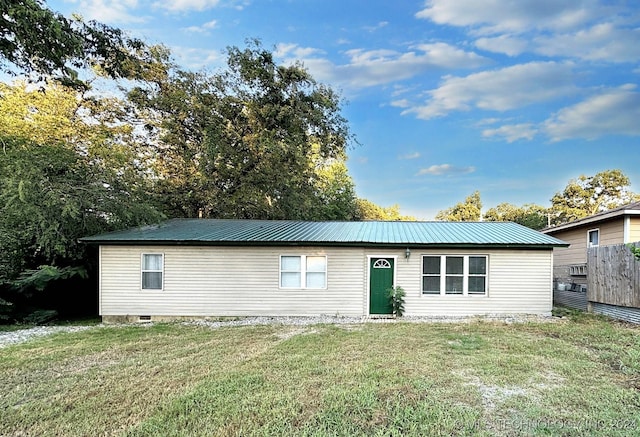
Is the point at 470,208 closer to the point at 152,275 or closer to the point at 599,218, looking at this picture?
the point at 599,218

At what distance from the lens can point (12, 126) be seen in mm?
13977

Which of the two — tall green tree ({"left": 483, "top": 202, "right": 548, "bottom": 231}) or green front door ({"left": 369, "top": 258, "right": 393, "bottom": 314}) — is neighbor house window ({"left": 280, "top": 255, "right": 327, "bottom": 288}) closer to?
green front door ({"left": 369, "top": 258, "right": 393, "bottom": 314})

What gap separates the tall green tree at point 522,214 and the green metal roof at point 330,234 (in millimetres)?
25352

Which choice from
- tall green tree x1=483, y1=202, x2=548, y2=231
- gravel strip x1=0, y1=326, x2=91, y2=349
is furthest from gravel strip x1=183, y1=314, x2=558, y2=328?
tall green tree x1=483, y1=202, x2=548, y2=231

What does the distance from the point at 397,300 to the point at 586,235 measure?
7.74m

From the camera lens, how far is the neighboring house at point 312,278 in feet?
34.1

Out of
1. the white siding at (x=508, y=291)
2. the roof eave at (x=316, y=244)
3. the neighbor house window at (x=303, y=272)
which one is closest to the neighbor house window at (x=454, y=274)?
the white siding at (x=508, y=291)

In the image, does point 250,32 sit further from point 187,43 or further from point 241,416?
point 241,416

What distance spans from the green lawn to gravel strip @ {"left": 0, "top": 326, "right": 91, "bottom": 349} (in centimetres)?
58

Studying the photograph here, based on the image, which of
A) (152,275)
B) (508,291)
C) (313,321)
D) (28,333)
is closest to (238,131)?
(152,275)

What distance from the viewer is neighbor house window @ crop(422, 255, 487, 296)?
34.5 feet

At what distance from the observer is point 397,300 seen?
10.4 m

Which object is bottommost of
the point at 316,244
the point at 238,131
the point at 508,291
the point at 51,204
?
the point at 508,291

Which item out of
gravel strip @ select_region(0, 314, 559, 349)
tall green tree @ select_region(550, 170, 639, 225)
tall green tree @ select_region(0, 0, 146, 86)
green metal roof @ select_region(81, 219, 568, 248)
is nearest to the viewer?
tall green tree @ select_region(0, 0, 146, 86)
